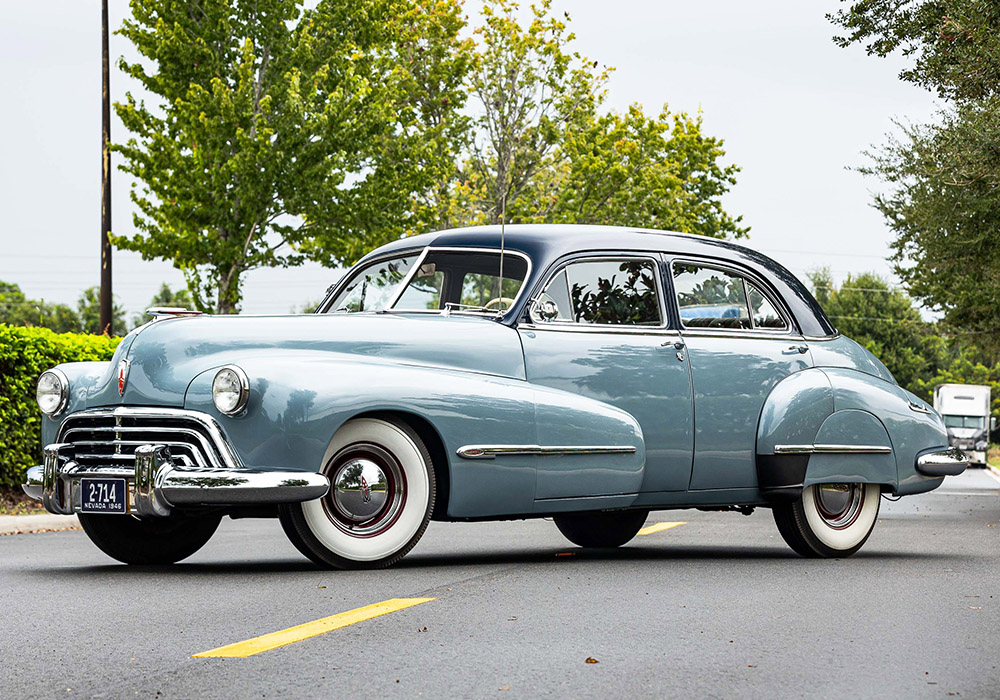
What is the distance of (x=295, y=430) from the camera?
24.0ft

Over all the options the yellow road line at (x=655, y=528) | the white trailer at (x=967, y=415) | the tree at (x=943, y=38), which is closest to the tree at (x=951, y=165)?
the tree at (x=943, y=38)

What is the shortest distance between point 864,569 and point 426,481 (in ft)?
9.29

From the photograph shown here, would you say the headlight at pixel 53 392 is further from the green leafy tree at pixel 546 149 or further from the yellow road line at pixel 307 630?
the green leafy tree at pixel 546 149

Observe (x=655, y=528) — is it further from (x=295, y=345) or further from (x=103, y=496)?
(x=103, y=496)

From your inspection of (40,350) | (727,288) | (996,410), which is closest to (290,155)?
(40,350)

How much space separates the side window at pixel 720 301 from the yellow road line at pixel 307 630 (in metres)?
3.38

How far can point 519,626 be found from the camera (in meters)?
5.87

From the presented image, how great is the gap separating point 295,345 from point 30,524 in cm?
615

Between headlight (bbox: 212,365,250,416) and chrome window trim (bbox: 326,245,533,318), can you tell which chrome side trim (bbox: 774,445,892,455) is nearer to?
chrome window trim (bbox: 326,245,533,318)

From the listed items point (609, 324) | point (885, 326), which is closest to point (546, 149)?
point (609, 324)

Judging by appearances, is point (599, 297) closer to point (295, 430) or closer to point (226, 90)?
point (295, 430)

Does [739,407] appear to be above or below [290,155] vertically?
below

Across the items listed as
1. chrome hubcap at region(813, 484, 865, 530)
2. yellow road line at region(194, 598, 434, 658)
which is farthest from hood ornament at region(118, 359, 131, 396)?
chrome hubcap at region(813, 484, 865, 530)

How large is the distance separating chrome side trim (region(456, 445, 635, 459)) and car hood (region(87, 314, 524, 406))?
1.47ft
